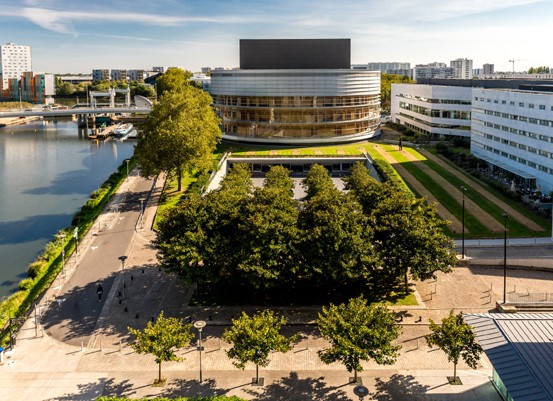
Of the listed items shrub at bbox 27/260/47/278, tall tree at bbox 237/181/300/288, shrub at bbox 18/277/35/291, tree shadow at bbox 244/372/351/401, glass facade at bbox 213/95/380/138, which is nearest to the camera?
tree shadow at bbox 244/372/351/401

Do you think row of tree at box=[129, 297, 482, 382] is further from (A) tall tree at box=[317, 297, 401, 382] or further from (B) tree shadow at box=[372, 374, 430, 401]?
(B) tree shadow at box=[372, 374, 430, 401]

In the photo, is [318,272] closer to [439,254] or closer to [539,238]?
[439,254]

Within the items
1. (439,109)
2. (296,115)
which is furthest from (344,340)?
(439,109)

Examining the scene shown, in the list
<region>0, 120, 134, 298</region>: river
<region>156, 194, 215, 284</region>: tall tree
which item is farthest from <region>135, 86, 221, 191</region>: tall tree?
<region>156, 194, 215, 284</region>: tall tree

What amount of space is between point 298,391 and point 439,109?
79.3 meters

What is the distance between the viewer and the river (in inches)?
1940

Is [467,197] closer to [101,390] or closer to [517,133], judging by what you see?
[517,133]

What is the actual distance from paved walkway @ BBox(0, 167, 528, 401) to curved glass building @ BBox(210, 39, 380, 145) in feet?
172

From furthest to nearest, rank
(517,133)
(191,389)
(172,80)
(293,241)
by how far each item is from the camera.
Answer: (172,80) → (517,133) → (293,241) → (191,389)

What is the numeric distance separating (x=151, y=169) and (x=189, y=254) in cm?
3045

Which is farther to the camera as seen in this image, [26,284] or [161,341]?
[26,284]

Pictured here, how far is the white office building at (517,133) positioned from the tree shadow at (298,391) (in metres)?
42.9

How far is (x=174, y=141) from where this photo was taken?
57.9 metres

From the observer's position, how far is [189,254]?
31.7m
